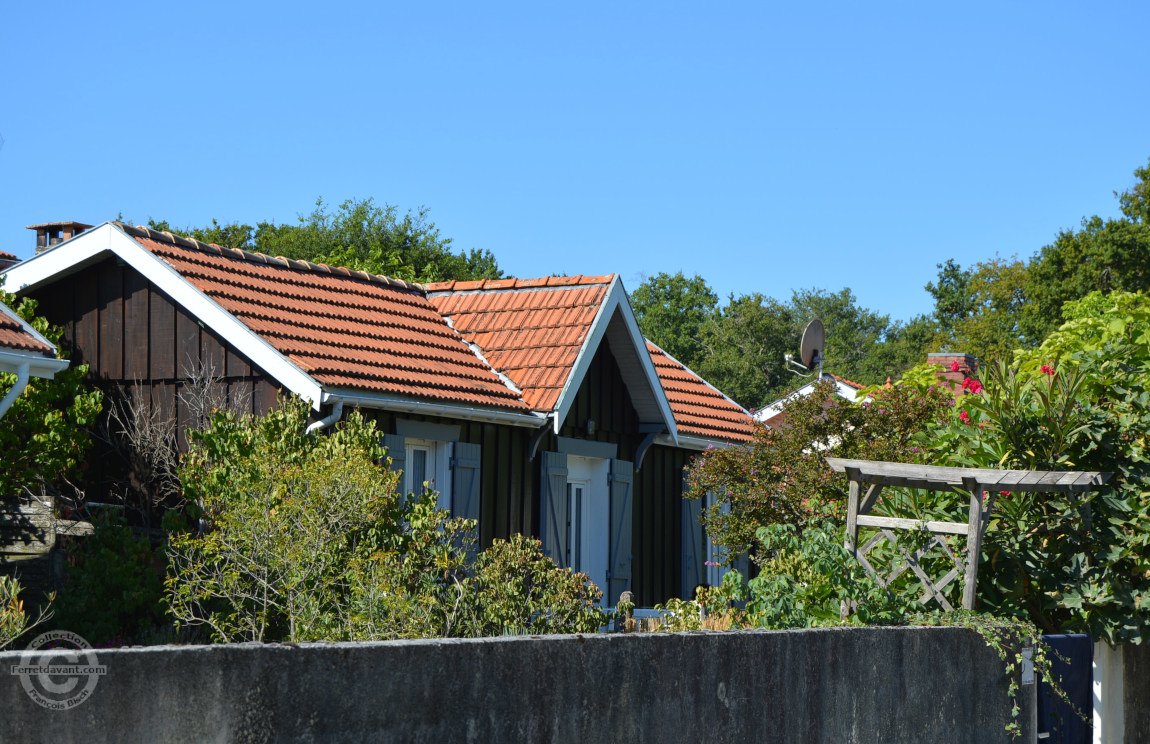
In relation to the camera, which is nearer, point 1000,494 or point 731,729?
point 731,729

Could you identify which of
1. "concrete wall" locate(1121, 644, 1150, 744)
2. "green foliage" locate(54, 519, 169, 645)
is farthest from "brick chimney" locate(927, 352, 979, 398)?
"green foliage" locate(54, 519, 169, 645)

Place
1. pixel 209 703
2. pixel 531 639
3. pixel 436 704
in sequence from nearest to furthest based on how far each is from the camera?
pixel 209 703, pixel 436 704, pixel 531 639

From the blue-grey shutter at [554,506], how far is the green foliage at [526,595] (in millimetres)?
5976

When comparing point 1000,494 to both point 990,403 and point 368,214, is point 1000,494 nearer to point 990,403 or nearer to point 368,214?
point 990,403

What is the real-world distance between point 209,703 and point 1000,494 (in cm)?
768

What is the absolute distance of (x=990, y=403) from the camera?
31.6 ft

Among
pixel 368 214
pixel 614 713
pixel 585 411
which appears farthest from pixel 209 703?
pixel 368 214

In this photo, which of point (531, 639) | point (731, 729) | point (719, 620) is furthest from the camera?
point (719, 620)

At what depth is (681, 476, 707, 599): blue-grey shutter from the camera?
1778 centimetres

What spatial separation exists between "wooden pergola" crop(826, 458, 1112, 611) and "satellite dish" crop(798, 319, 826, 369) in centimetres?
1281

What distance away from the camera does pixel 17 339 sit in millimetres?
10867

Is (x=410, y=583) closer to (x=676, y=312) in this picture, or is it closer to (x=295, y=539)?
(x=295, y=539)

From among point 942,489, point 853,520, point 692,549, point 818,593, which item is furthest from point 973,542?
point 692,549

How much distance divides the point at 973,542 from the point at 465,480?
656 centimetres
